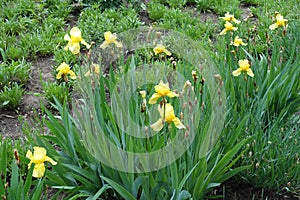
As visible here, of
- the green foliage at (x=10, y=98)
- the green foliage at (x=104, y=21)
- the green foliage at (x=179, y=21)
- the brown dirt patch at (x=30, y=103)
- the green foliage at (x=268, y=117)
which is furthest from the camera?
the green foliage at (x=179, y=21)

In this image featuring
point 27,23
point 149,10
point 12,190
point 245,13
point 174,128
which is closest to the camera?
point 12,190

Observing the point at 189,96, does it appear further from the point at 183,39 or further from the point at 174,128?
the point at 183,39

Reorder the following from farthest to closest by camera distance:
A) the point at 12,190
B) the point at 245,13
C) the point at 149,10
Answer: the point at 245,13
the point at 149,10
the point at 12,190

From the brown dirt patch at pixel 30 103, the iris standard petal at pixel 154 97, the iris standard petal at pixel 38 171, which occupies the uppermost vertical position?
the iris standard petal at pixel 154 97

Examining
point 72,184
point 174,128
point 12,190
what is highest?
point 174,128

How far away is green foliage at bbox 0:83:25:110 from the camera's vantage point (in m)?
3.26

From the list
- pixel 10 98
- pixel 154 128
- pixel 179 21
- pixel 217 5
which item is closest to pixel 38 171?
pixel 154 128

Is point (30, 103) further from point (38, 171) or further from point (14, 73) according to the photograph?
point (38, 171)

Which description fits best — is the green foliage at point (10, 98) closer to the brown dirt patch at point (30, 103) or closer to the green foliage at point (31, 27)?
the brown dirt patch at point (30, 103)

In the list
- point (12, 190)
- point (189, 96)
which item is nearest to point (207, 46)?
point (189, 96)

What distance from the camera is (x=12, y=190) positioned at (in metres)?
1.88

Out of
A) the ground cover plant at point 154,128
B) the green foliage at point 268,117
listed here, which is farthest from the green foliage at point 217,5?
the green foliage at point 268,117

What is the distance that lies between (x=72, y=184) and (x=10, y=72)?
159cm

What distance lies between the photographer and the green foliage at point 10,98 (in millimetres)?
3260
